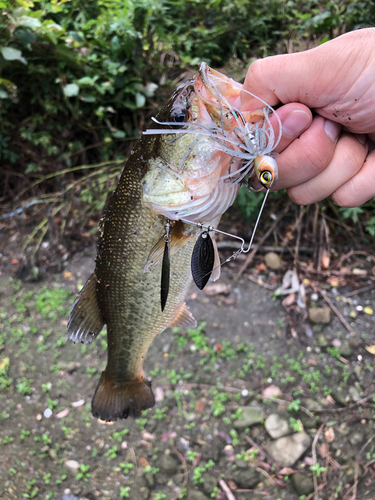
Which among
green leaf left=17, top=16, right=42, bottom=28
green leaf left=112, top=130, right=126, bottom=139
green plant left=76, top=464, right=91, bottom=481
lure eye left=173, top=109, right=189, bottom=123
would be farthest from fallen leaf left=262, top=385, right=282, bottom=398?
green leaf left=17, top=16, right=42, bottom=28

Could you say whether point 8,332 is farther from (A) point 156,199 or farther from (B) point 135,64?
(B) point 135,64

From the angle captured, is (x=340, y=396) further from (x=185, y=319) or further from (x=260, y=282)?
(x=185, y=319)

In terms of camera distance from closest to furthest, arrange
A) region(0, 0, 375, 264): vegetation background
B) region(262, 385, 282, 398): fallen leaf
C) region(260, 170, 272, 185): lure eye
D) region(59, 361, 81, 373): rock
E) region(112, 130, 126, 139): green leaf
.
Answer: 1. region(260, 170, 272, 185): lure eye
2. region(262, 385, 282, 398): fallen leaf
3. region(59, 361, 81, 373): rock
4. region(0, 0, 375, 264): vegetation background
5. region(112, 130, 126, 139): green leaf

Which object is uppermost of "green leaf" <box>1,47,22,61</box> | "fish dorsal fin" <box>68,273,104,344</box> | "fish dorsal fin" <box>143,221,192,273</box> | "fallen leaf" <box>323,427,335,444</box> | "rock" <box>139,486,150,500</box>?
"green leaf" <box>1,47,22,61</box>

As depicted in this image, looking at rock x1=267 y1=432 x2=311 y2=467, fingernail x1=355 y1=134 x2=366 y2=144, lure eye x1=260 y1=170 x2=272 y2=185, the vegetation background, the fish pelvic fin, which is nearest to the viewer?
lure eye x1=260 y1=170 x2=272 y2=185

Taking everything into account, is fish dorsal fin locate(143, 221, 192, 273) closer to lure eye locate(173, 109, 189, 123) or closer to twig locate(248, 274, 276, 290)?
lure eye locate(173, 109, 189, 123)

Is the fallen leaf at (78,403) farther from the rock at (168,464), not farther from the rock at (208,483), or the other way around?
the rock at (208,483)

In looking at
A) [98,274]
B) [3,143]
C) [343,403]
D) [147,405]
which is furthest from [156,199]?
[3,143]
